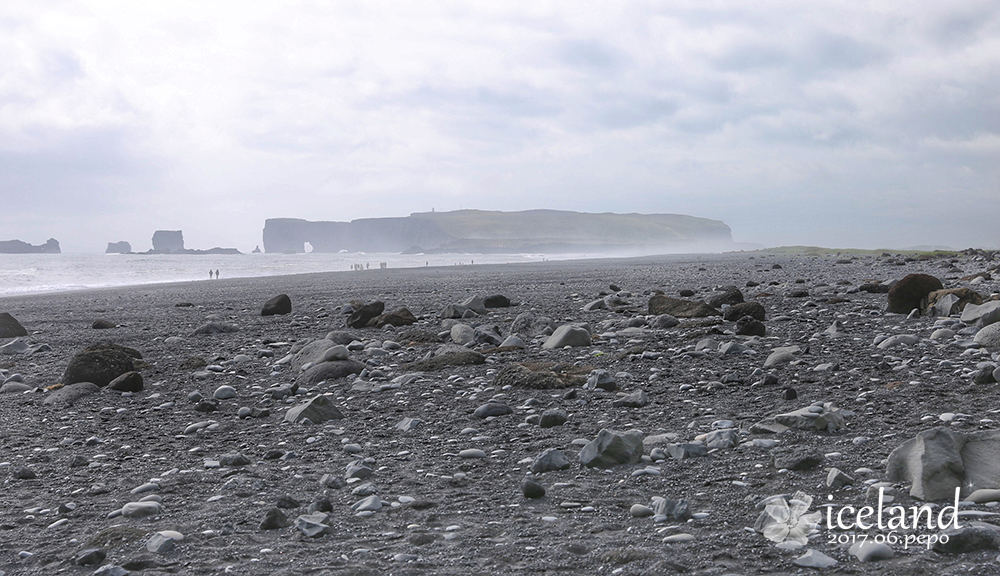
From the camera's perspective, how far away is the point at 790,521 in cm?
279

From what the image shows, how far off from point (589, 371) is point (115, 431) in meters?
3.91

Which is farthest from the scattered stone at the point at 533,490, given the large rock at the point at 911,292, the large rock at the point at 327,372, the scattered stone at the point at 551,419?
the large rock at the point at 911,292

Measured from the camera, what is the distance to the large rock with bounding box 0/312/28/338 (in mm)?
10508

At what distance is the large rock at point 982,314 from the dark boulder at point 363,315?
771cm

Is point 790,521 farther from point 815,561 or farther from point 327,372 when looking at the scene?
point 327,372

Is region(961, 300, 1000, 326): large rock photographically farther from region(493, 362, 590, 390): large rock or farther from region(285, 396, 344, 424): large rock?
region(285, 396, 344, 424): large rock

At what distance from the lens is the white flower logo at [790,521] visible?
8.71ft

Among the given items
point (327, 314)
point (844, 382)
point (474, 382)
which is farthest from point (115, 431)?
point (327, 314)

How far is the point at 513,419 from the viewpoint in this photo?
16.0ft

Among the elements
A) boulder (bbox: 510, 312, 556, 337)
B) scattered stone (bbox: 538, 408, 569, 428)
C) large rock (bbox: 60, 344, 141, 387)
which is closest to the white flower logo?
scattered stone (bbox: 538, 408, 569, 428)

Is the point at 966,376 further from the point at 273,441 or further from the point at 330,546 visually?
the point at 273,441

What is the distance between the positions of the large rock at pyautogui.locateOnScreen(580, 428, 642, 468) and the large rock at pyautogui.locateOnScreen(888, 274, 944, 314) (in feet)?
22.2

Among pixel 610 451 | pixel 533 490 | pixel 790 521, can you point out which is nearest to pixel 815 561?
pixel 790 521

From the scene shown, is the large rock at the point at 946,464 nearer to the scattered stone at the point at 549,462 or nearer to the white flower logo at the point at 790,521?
the white flower logo at the point at 790,521
